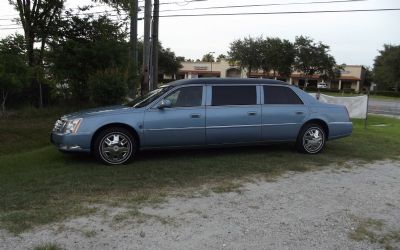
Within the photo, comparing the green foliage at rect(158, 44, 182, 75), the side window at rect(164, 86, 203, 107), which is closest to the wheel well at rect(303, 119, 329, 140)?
the side window at rect(164, 86, 203, 107)

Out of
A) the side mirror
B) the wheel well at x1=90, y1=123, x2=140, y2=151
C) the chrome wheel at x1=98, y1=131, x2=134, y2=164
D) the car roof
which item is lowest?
the chrome wheel at x1=98, y1=131, x2=134, y2=164

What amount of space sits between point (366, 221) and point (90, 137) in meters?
4.61

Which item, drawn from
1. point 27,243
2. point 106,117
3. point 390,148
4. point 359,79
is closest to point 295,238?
point 27,243

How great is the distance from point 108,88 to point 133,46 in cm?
497

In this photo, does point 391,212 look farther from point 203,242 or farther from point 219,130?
point 219,130

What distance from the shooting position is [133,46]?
56.7 ft

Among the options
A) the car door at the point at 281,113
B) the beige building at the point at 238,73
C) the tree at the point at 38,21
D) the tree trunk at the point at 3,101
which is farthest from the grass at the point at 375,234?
the beige building at the point at 238,73

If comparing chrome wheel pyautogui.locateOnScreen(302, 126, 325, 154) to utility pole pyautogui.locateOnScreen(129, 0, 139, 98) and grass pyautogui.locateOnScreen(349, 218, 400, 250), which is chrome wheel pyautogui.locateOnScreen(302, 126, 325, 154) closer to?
grass pyautogui.locateOnScreen(349, 218, 400, 250)

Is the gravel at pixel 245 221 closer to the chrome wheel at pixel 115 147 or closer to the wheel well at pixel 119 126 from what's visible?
the chrome wheel at pixel 115 147

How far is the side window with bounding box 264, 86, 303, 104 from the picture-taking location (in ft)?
29.9

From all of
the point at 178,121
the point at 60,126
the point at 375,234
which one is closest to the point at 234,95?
the point at 178,121

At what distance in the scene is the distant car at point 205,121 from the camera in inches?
310

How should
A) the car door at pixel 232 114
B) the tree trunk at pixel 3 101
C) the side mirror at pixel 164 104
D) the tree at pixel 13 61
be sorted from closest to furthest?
the side mirror at pixel 164 104, the car door at pixel 232 114, the tree at pixel 13 61, the tree trunk at pixel 3 101

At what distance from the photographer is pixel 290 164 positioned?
8.21m
